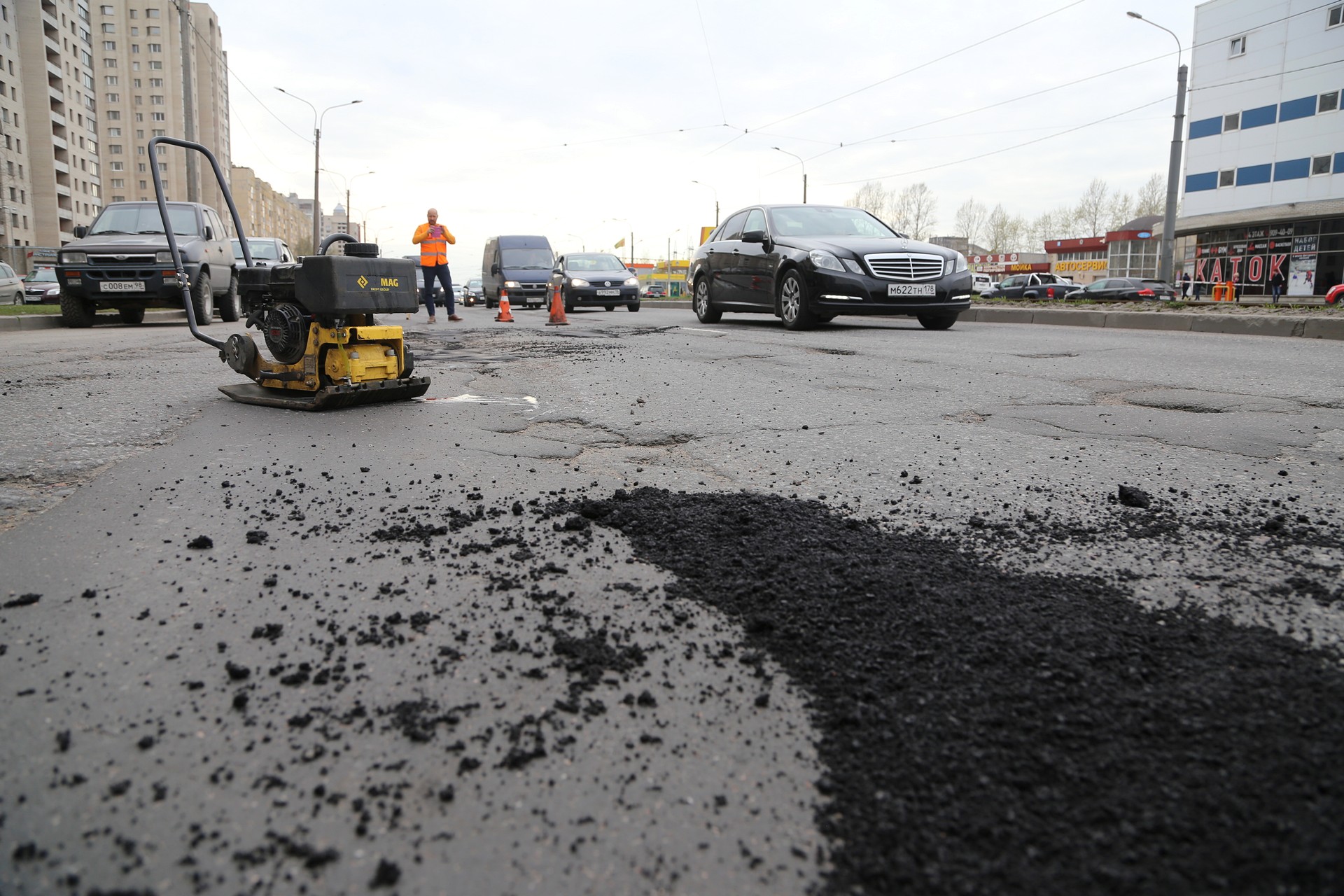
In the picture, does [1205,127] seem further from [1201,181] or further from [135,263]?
[135,263]

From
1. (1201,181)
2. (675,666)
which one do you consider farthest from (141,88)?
(675,666)

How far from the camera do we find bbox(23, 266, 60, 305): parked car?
96.5 feet

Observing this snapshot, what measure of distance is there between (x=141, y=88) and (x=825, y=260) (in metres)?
129

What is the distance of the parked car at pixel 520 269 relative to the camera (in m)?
23.7

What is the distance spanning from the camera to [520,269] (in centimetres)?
2405

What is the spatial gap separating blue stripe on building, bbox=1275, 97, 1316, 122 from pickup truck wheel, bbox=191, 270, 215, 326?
162 feet

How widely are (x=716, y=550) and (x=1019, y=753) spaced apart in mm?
1116

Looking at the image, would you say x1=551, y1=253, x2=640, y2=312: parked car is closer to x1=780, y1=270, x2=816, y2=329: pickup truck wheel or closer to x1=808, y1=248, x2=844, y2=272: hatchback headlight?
x1=780, y1=270, x2=816, y2=329: pickup truck wheel

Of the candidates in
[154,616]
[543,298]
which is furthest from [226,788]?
[543,298]

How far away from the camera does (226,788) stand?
4.45 ft

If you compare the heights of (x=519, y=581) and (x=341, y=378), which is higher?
(x=341, y=378)

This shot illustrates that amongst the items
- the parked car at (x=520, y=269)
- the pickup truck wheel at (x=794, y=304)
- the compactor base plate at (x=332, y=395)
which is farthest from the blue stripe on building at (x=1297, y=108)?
the compactor base plate at (x=332, y=395)

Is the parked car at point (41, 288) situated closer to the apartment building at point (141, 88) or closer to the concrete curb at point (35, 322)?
the concrete curb at point (35, 322)

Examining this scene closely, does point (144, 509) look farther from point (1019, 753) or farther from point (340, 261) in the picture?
point (1019, 753)
